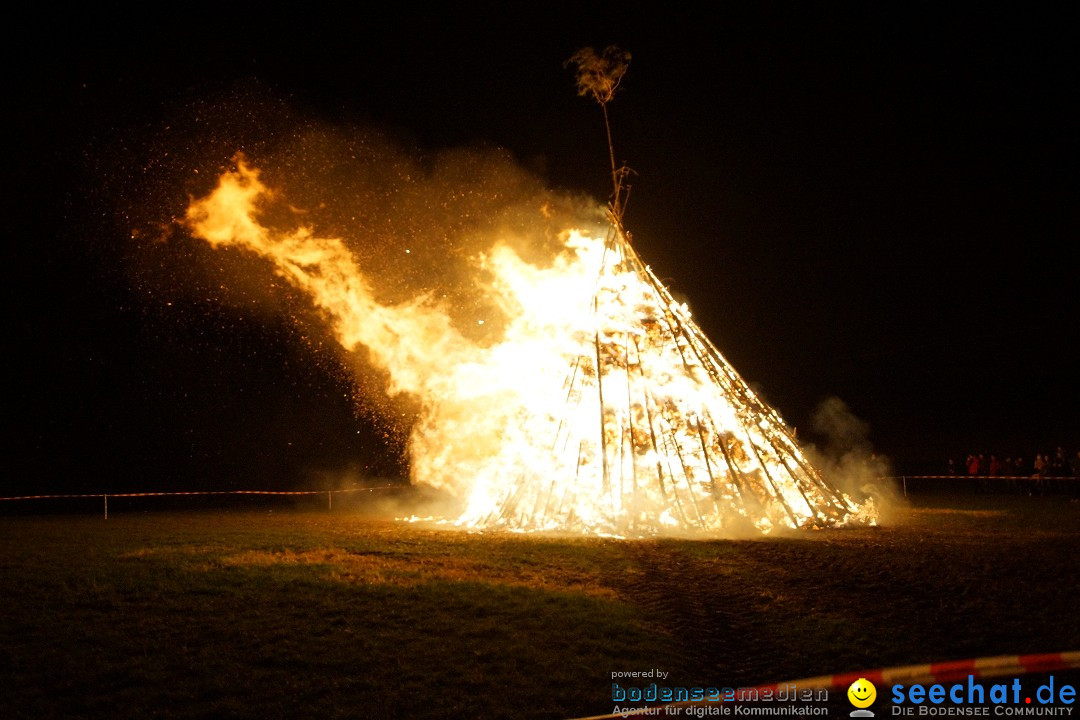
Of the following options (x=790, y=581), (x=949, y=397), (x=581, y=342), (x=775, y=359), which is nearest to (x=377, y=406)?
(x=775, y=359)

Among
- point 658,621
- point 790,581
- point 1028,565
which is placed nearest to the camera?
point 658,621

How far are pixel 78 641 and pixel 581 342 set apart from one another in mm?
9329

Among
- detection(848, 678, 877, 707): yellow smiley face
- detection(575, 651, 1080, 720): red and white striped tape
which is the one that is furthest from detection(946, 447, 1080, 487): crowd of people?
detection(848, 678, 877, 707): yellow smiley face

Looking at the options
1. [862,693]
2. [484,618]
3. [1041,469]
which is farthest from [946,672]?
[1041,469]

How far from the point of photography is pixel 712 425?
12.5 metres

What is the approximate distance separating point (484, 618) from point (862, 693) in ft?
10.5

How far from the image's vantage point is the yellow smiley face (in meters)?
4.28

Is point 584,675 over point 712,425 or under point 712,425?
under

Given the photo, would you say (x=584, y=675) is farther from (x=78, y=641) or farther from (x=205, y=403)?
(x=205, y=403)

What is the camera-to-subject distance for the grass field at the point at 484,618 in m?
4.75

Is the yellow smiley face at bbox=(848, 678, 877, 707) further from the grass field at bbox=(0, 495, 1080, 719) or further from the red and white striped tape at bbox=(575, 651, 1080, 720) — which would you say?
the grass field at bbox=(0, 495, 1080, 719)

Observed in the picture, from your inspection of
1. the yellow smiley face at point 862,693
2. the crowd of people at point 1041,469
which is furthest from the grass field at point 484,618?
the crowd of people at point 1041,469

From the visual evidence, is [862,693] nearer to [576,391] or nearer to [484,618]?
[484,618]

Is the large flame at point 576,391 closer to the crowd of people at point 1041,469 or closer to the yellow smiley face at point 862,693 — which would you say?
the yellow smiley face at point 862,693
